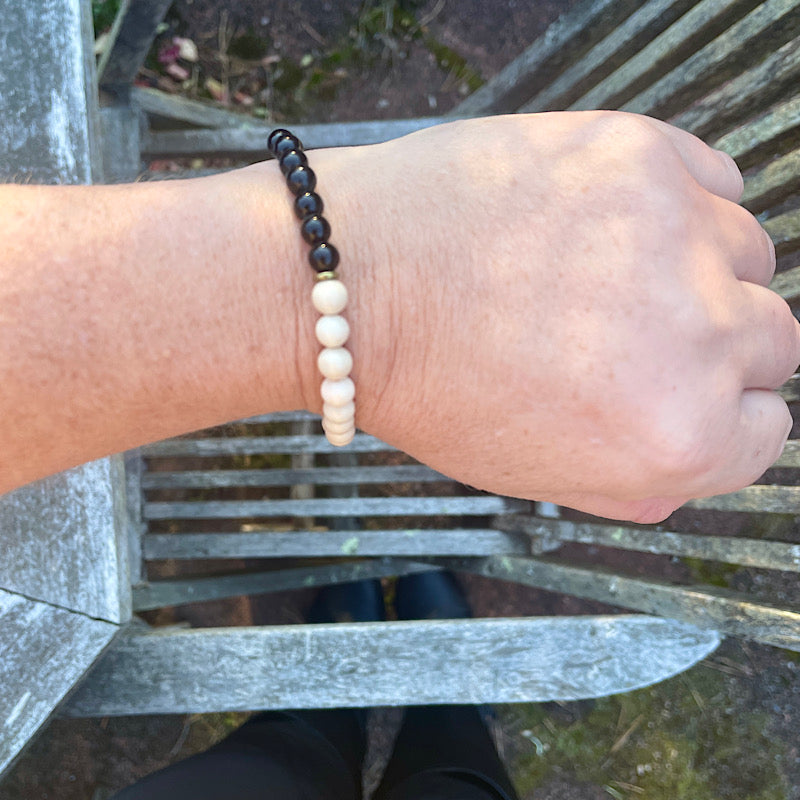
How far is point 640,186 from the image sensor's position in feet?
2.95

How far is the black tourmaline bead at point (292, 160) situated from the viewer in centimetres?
88

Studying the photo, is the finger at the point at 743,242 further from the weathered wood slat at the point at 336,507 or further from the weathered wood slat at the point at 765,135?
the weathered wood slat at the point at 336,507

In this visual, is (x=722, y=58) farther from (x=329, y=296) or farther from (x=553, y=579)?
(x=553, y=579)

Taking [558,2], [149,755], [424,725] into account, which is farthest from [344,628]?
[558,2]

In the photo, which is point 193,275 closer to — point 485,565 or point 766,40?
point 766,40

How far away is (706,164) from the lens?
1016 millimetres

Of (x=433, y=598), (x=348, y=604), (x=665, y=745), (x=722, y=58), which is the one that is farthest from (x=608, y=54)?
(x=665, y=745)

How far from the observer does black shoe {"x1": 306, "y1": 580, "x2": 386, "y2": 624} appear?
248 cm

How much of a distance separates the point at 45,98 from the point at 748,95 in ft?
4.44

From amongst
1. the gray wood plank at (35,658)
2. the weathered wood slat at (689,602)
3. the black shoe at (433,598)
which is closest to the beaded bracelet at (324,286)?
the gray wood plank at (35,658)

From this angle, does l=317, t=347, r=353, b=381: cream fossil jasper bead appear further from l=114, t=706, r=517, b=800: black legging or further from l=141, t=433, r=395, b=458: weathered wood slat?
l=114, t=706, r=517, b=800: black legging

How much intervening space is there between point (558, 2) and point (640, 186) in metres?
1.88

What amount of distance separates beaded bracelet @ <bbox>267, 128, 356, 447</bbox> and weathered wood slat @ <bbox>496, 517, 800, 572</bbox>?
92 cm

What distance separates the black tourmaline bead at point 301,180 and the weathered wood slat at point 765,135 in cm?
91
